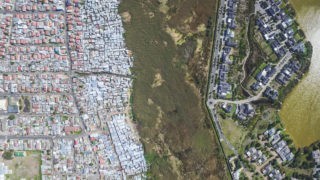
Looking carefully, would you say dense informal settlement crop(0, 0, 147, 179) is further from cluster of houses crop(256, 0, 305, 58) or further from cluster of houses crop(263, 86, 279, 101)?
cluster of houses crop(256, 0, 305, 58)

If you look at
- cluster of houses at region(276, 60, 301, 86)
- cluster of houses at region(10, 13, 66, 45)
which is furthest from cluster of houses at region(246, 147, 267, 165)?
cluster of houses at region(10, 13, 66, 45)

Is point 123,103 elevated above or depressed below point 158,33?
below

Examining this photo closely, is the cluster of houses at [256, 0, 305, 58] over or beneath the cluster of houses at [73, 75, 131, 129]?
over

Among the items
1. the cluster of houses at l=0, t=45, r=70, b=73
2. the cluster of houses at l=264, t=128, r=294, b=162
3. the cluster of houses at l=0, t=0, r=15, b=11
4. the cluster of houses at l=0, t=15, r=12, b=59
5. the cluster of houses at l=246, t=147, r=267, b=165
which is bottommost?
the cluster of houses at l=246, t=147, r=267, b=165

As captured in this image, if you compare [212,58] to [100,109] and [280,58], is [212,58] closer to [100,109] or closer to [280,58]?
[280,58]

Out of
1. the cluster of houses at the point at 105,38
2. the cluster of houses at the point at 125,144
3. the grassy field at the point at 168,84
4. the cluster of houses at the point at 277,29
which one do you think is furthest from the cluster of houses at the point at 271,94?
the cluster of houses at the point at 105,38

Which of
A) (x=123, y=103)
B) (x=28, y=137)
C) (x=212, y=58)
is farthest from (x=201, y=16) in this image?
(x=28, y=137)

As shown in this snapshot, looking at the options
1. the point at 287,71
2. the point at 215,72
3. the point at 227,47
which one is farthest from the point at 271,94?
the point at 227,47

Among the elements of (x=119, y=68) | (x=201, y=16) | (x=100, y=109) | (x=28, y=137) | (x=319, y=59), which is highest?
(x=201, y=16)
